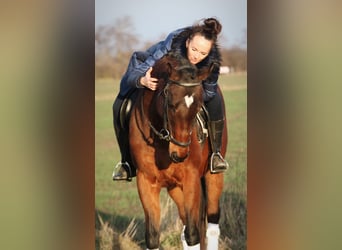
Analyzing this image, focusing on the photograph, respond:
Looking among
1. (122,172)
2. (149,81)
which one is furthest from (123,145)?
(149,81)

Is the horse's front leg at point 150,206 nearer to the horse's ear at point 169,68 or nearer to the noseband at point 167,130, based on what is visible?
the noseband at point 167,130

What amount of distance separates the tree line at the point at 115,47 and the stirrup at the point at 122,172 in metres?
0.49

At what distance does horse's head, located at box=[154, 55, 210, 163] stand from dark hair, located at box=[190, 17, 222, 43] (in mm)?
197

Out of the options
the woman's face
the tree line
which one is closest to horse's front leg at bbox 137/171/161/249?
the tree line

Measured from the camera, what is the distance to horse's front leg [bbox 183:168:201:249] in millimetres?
3055

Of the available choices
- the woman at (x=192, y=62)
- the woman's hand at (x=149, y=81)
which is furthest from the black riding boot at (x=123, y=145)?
the woman's hand at (x=149, y=81)

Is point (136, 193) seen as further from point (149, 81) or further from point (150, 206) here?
point (149, 81)

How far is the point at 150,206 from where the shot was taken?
10.1 feet

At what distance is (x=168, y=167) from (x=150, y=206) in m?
0.24

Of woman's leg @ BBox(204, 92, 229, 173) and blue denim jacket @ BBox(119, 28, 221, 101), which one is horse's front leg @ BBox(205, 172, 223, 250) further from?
blue denim jacket @ BBox(119, 28, 221, 101)
